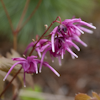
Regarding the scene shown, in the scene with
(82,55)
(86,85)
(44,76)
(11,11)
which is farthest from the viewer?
(82,55)

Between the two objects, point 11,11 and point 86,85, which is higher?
point 11,11

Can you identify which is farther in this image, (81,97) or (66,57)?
(66,57)

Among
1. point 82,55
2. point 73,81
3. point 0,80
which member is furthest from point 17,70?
point 82,55

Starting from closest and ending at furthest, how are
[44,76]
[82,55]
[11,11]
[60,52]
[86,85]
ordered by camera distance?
1. [60,52]
2. [86,85]
3. [44,76]
4. [11,11]
5. [82,55]

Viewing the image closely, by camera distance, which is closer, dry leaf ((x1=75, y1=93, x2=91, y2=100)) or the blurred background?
dry leaf ((x1=75, y1=93, x2=91, y2=100))

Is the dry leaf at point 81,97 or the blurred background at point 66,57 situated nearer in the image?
the dry leaf at point 81,97

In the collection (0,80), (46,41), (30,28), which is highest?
(30,28)

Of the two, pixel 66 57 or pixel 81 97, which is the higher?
pixel 66 57

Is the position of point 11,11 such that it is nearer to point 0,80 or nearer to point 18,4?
point 18,4
